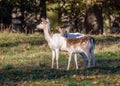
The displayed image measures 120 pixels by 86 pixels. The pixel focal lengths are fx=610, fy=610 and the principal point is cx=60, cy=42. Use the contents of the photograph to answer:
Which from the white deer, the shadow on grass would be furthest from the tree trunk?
the white deer

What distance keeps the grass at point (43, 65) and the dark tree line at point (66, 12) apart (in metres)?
6.74

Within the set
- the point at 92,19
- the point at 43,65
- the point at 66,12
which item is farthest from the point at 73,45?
the point at 66,12

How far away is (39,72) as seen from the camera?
55.0 ft

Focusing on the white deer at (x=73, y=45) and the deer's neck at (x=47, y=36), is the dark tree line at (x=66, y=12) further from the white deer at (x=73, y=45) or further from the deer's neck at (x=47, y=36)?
the white deer at (x=73, y=45)

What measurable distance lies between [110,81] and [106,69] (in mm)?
2532

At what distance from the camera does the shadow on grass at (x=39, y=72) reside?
15448mm

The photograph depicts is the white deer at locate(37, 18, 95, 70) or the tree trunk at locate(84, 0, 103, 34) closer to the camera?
the white deer at locate(37, 18, 95, 70)

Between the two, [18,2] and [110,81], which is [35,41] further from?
[18,2]

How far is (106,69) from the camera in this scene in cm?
1766

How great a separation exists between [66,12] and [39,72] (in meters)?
25.8

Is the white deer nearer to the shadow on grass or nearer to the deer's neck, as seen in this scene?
the deer's neck

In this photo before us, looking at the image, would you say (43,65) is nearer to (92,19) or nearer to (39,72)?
(39,72)

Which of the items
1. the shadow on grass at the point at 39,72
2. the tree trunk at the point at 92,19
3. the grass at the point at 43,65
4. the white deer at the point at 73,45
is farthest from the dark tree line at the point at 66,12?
the shadow on grass at the point at 39,72

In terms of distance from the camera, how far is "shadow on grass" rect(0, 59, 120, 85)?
1545 centimetres
